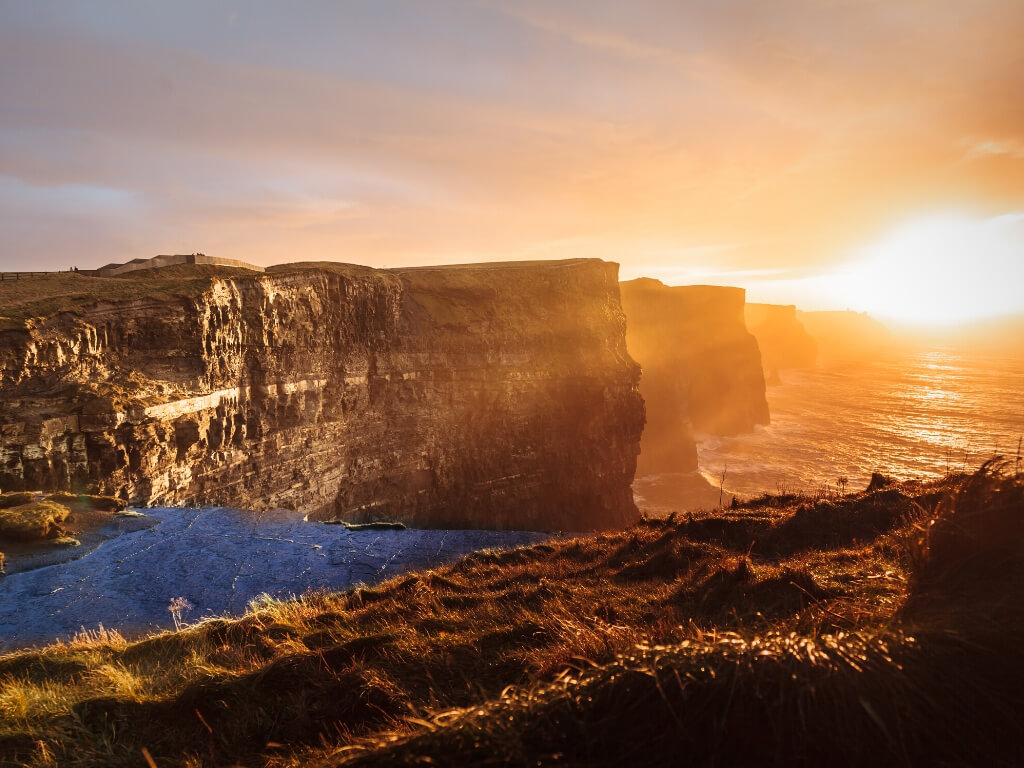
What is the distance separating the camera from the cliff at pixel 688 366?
59.2 meters

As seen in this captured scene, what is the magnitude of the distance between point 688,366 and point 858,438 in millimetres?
21309

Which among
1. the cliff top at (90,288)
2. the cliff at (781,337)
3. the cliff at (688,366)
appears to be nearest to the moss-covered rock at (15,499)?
the cliff top at (90,288)

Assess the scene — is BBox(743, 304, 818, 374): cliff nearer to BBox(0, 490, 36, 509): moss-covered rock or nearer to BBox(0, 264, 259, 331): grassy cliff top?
BBox(0, 264, 259, 331): grassy cliff top

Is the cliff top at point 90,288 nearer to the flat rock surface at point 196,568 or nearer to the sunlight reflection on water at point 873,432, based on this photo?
the flat rock surface at point 196,568

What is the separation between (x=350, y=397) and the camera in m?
28.1

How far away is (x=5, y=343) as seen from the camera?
14391 millimetres

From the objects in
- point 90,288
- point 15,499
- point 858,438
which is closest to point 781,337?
point 858,438

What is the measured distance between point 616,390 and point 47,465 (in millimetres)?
30924

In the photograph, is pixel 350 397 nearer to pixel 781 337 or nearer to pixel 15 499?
pixel 15 499

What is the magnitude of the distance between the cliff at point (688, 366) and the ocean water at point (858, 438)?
10.5 ft

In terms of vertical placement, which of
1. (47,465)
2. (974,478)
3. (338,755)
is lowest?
(47,465)

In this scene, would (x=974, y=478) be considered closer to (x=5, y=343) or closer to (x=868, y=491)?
(x=868, y=491)

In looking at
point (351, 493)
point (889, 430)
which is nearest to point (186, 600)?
point (351, 493)

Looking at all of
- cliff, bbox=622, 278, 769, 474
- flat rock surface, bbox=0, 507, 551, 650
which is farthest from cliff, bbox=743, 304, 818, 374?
flat rock surface, bbox=0, 507, 551, 650
